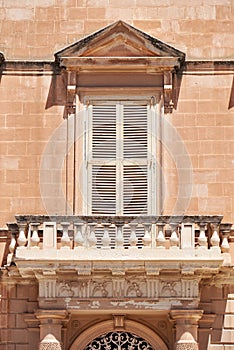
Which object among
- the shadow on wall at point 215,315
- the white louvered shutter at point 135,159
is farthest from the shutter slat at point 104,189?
the shadow on wall at point 215,315

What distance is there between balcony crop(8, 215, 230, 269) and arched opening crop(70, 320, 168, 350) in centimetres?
145

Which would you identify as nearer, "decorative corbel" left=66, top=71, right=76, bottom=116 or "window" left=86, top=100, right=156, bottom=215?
"window" left=86, top=100, right=156, bottom=215

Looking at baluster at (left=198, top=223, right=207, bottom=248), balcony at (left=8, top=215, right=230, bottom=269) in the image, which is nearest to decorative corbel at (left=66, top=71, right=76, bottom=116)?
balcony at (left=8, top=215, right=230, bottom=269)

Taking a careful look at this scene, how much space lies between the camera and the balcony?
19094 mm

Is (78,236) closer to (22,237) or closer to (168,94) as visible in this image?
(22,237)

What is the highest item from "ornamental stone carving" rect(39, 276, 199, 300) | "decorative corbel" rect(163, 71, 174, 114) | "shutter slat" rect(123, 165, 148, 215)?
"decorative corbel" rect(163, 71, 174, 114)

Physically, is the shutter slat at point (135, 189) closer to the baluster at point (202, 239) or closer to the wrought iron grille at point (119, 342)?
the baluster at point (202, 239)

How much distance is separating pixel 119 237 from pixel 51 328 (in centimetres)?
189

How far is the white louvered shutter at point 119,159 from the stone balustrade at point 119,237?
1.02 metres

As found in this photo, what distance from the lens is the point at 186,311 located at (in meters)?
19.2

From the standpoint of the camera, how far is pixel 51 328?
19344mm

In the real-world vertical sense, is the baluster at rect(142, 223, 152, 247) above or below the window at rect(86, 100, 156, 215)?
below

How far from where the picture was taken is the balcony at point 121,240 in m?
19.1

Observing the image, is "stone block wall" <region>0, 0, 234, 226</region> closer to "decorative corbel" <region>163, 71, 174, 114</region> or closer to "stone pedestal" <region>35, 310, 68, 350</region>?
"decorative corbel" <region>163, 71, 174, 114</region>
